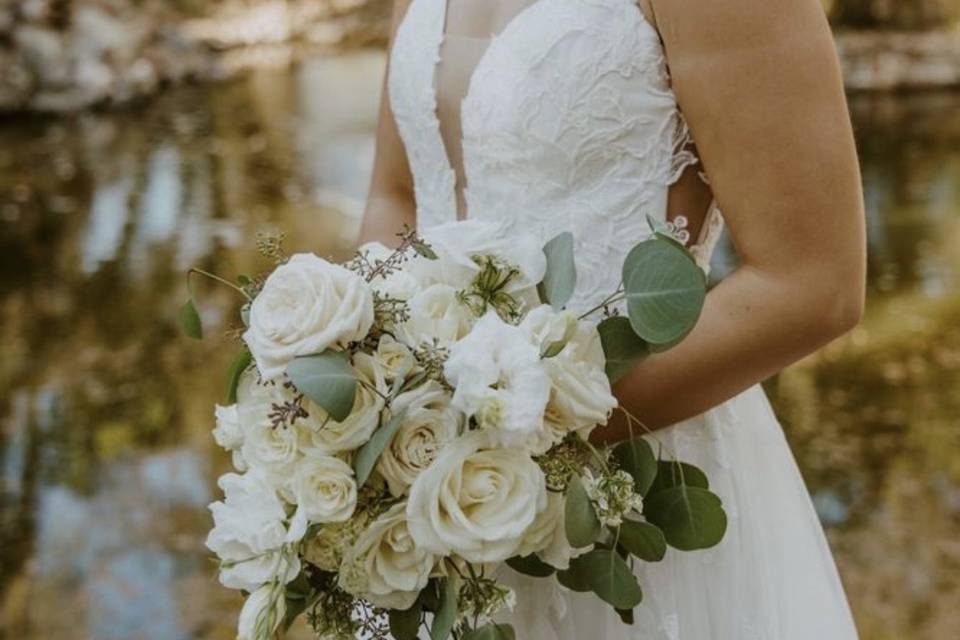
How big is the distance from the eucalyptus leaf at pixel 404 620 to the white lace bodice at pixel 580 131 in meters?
0.49

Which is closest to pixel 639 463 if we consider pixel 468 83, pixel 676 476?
pixel 676 476

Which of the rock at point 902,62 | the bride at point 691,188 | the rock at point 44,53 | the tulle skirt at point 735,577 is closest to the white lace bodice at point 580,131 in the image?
the bride at point 691,188

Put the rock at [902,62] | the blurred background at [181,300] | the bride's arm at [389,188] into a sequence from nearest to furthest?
the bride's arm at [389,188], the blurred background at [181,300], the rock at [902,62]

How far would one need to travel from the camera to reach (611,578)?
46.7 inches

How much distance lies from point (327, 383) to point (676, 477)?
1.22 ft

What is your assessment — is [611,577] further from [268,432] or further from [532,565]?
[268,432]

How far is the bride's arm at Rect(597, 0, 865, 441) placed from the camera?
49.7 inches

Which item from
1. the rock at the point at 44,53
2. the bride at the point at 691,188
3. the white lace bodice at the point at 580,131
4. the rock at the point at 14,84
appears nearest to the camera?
the bride at the point at 691,188

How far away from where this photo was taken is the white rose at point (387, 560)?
111 cm

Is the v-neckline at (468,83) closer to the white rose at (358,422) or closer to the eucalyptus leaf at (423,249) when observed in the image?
the eucalyptus leaf at (423,249)

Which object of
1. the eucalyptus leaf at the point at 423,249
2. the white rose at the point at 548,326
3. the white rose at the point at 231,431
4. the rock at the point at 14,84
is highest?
the eucalyptus leaf at the point at 423,249

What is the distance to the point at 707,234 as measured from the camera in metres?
1.54

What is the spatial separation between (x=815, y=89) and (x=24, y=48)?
40.0 ft

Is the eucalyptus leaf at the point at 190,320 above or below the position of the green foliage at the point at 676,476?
above
